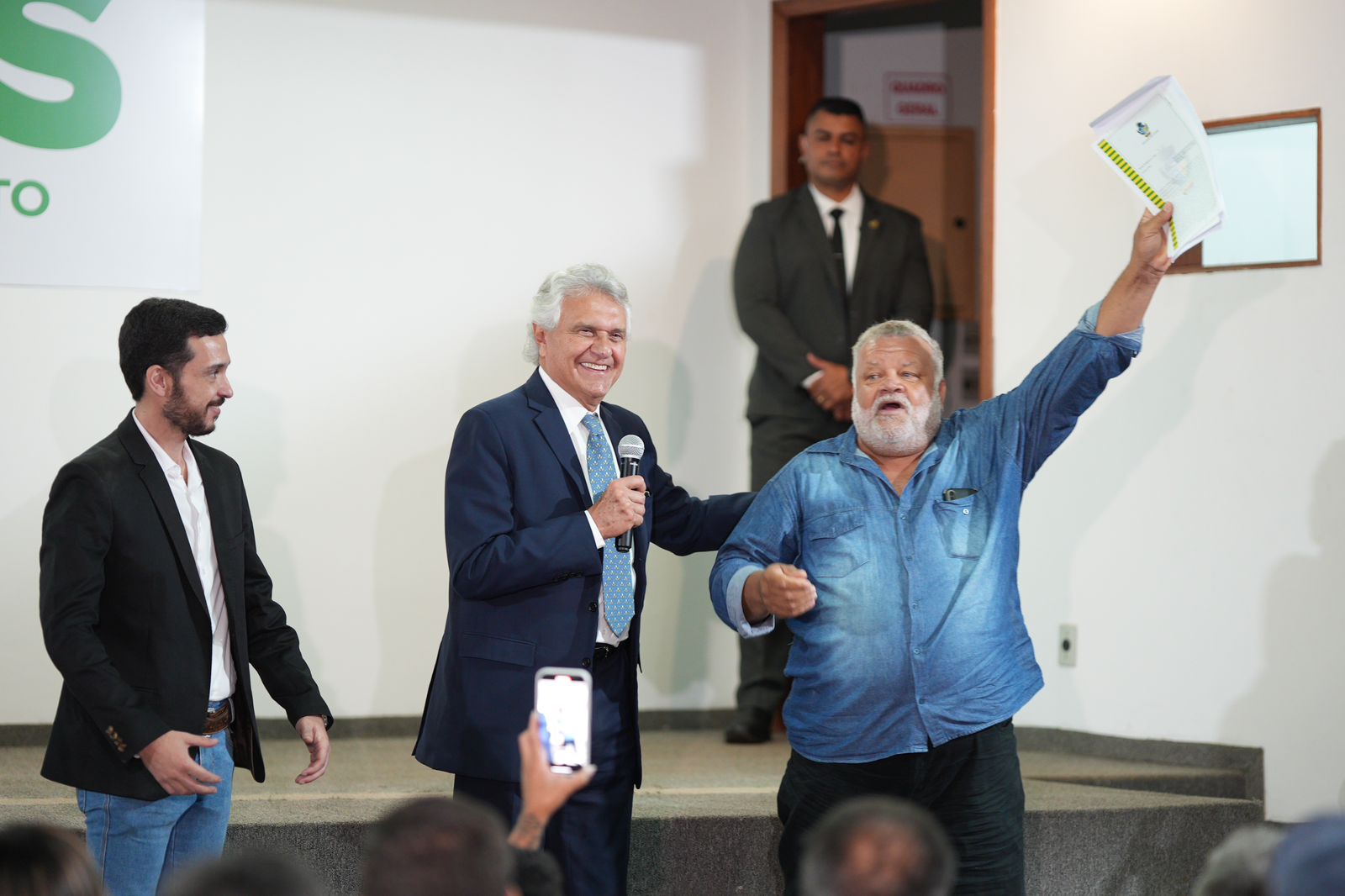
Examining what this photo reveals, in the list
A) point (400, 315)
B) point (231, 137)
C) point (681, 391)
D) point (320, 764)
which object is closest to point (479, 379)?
point (400, 315)

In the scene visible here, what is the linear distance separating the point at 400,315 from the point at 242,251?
0.57 metres

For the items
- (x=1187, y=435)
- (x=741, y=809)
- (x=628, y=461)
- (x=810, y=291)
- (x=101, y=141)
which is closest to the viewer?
(x=628, y=461)

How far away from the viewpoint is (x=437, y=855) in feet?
5.55

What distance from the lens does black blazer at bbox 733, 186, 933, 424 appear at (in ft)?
16.7

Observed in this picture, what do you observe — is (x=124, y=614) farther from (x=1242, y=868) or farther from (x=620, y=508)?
(x=1242, y=868)

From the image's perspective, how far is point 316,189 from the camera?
505 cm

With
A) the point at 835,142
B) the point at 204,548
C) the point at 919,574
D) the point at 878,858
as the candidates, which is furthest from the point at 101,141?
the point at 878,858

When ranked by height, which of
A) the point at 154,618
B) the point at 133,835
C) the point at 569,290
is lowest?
the point at 133,835

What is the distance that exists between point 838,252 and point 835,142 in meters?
0.39

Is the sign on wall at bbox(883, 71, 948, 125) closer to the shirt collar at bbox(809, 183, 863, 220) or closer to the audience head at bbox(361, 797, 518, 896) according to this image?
the shirt collar at bbox(809, 183, 863, 220)

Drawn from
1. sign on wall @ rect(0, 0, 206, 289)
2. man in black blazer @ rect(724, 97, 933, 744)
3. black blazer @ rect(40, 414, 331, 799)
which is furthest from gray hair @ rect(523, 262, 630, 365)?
sign on wall @ rect(0, 0, 206, 289)

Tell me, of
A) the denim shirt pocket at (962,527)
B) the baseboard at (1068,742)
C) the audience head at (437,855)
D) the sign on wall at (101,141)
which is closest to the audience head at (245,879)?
the audience head at (437,855)

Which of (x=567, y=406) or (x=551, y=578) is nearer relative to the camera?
(x=551, y=578)

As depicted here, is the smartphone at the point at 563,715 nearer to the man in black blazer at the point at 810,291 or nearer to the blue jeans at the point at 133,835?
the blue jeans at the point at 133,835
